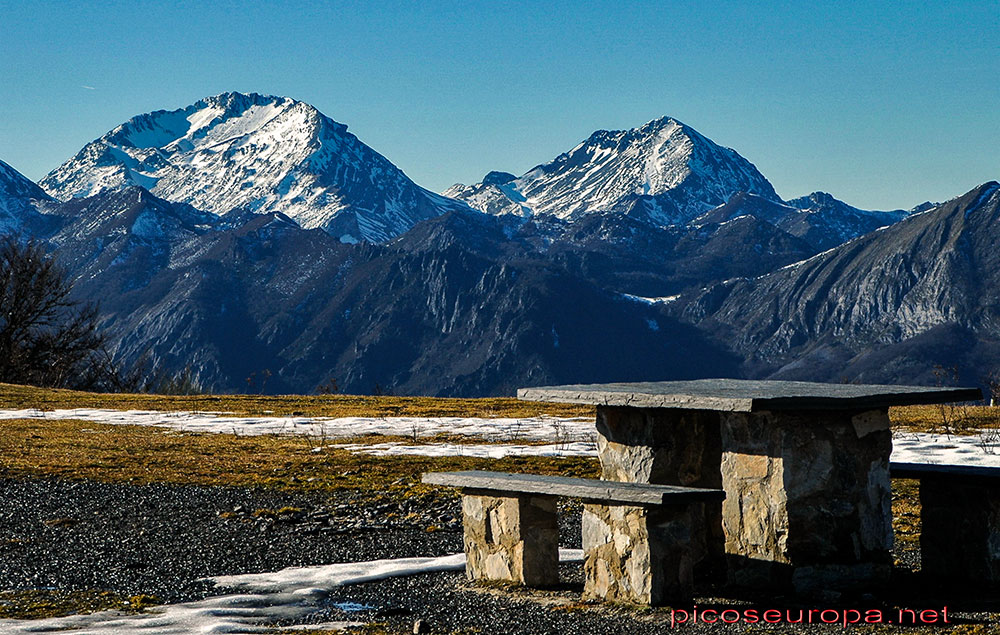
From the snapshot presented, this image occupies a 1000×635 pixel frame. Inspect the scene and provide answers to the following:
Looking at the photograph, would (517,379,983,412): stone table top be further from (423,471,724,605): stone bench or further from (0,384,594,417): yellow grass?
(0,384,594,417): yellow grass

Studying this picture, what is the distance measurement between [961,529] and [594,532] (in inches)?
142

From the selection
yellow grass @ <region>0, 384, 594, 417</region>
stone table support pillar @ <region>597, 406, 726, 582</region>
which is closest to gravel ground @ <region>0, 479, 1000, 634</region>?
stone table support pillar @ <region>597, 406, 726, 582</region>

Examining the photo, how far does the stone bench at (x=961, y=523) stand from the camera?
34.8 feet

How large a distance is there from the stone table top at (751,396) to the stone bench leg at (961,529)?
86 cm

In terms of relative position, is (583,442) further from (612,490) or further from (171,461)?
(612,490)

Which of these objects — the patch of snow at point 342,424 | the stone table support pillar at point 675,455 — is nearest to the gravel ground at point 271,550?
the stone table support pillar at point 675,455

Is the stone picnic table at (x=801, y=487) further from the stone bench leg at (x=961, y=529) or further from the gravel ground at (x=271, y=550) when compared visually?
the stone bench leg at (x=961, y=529)

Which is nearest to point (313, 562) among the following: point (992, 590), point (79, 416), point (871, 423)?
point (871, 423)

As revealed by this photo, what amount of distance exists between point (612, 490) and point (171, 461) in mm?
13012

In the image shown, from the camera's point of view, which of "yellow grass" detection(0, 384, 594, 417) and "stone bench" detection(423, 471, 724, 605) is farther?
"yellow grass" detection(0, 384, 594, 417)

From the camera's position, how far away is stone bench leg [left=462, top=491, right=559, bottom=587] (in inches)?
422

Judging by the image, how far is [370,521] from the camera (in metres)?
14.5

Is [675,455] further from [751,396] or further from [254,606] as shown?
[254,606]

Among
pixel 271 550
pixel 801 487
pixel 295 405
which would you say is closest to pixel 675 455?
pixel 801 487
